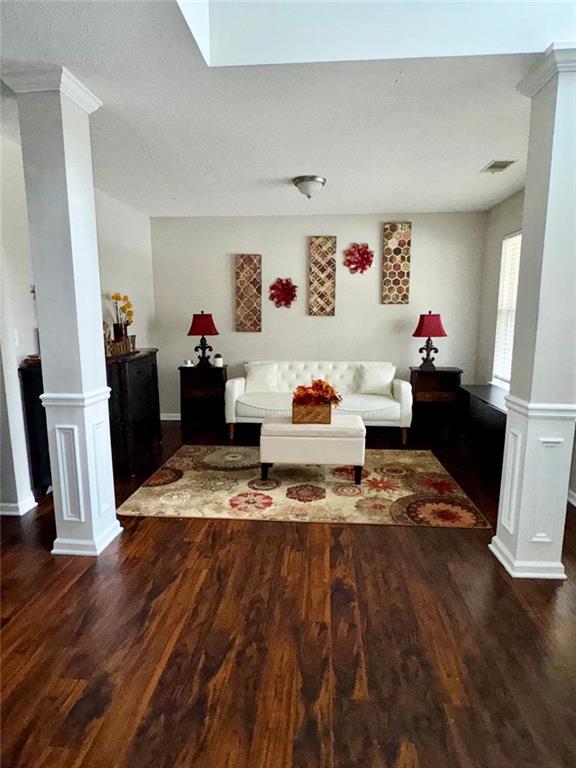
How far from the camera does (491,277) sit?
15.5ft

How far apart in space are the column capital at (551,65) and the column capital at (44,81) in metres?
2.25

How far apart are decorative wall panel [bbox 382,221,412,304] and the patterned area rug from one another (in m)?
2.04

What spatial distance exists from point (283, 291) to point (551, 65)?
3.48 meters

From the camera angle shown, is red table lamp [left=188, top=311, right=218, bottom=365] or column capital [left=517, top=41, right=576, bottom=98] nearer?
column capital [left=517, top=41, right=576, bottom=98]

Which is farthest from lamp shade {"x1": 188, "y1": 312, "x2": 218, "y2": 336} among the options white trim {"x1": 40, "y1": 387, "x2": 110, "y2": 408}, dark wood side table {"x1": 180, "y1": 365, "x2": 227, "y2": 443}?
white trim {"x1": 40, "y1": 387, "x2": 110, "y2": 408}

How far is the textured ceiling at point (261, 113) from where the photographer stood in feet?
5.89

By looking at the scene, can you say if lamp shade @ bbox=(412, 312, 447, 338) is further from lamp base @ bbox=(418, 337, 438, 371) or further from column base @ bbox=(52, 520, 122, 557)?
column base @ bbox=(52, 520, 122, 557)

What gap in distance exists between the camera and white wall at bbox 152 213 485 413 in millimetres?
4965

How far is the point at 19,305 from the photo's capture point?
118 inches

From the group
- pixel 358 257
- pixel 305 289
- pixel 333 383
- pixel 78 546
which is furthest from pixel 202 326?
pixel 78 546

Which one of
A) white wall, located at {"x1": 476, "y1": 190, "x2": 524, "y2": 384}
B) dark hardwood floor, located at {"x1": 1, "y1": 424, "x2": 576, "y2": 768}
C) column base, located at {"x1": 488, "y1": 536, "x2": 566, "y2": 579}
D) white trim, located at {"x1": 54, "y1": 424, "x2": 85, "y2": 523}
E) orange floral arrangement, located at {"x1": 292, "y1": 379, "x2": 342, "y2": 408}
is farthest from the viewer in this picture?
white wall, located at {"x1": 476, "y1": 190, "x2": 524, "y2": 384}

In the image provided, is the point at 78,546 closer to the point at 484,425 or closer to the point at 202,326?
the point at 202,326

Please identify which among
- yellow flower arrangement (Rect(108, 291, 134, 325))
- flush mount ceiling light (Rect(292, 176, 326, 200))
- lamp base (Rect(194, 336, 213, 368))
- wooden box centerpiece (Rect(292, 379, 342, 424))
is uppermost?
flush mount ceiling light (Rect(292, 176, 326, 200))

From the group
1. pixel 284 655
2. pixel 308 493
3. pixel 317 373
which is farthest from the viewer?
pixel 317 373
